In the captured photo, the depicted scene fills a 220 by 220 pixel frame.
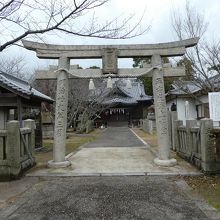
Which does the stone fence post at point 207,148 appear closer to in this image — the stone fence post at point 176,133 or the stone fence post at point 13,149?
the stone fence post at point 176,133

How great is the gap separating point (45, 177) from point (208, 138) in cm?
459

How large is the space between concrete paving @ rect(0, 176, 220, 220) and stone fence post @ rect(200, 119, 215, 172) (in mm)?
976

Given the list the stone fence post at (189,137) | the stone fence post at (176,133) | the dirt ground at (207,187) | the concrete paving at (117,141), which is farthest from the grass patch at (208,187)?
the concrete paving at (117,141)

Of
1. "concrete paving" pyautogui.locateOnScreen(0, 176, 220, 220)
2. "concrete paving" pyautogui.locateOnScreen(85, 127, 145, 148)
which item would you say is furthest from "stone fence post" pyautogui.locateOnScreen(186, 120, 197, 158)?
"concrete paving" pyautogui.locateOnScreen(85, 127, 145, 148)

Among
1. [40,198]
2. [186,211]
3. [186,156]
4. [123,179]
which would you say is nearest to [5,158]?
[40,198]

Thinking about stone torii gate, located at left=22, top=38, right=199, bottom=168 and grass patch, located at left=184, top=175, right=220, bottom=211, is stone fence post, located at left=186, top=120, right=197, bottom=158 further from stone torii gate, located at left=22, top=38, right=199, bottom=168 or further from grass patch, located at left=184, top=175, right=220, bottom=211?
grass patch, located at left=184, top=175, right=220, bottom=211

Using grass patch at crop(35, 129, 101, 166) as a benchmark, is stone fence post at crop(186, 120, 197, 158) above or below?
above

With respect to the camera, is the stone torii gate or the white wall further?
the white wall

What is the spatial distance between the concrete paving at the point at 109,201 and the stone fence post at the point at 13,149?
0.81 metres

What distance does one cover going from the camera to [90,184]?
781 cm

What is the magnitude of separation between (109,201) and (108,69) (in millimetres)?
5540

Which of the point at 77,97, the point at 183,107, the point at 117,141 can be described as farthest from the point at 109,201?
the point at 183,107

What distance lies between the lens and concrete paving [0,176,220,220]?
5398mm

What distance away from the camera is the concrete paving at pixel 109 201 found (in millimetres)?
5398
